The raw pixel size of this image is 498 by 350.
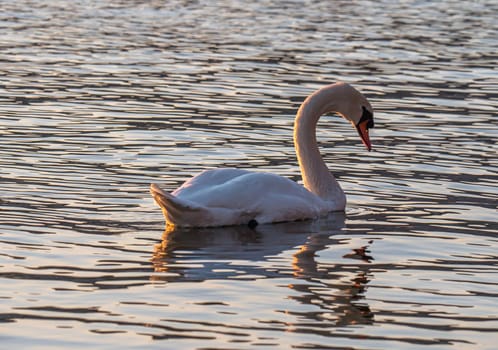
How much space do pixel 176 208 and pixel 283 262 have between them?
4.18 ft

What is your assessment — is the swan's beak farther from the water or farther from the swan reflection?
the swan reflection

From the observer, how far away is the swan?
11781 mm

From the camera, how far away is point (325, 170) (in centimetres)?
1348

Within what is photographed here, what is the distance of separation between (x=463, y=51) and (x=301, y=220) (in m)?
16.0

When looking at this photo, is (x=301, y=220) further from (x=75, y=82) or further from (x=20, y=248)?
(x=75, y=82)

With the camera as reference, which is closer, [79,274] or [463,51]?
[79,274]

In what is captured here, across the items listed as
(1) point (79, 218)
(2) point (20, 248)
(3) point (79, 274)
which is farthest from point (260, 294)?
(1) point (79, 218)

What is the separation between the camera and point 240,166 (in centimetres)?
1524

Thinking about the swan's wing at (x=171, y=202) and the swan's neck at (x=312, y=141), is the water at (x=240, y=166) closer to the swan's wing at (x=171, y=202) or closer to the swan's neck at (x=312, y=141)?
the swan's wing at (x=171, y=202)

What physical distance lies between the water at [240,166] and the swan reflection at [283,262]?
3cm

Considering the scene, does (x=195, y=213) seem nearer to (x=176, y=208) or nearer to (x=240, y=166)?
(x=176, y=208)

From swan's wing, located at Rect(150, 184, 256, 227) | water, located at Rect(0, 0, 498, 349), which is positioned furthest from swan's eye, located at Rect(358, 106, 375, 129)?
swan's wing, located at Rect(150, 184, 256, 227)

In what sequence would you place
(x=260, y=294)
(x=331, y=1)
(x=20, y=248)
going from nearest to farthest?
(x=260, y=294), (x=20, y=248), (x=331, y=1)

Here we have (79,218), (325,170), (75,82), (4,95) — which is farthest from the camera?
(75,82)
